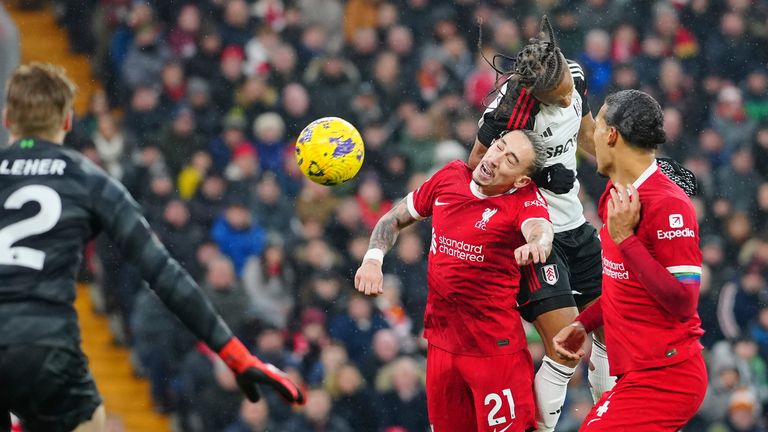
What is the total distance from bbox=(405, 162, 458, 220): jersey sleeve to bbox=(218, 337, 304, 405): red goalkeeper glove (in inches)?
78.8

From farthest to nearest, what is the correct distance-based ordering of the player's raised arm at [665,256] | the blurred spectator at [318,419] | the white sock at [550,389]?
the blurred spectator at [318,419] → the white sock at [550,389] → the player's raised arm at [665,256]

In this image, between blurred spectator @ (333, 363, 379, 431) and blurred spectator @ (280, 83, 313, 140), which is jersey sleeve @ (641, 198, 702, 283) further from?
blurred spectator @ (280, 83, 313, 140)

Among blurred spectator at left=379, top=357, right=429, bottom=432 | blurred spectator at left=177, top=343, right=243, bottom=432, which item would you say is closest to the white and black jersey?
blurred spectator at left=379, top=357, right=429, bottom=432

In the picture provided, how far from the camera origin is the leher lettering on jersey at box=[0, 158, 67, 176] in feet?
16.8

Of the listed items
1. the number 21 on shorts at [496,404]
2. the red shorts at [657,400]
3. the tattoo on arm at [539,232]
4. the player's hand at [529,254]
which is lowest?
the number 21 on shorts at [496,404]

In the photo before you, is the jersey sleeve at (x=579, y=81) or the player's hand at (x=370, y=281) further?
the jersey sleeve at (x=579, y=81)

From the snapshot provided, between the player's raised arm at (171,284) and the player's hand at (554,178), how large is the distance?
2.47 metres

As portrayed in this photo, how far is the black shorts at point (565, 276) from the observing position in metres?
6.96

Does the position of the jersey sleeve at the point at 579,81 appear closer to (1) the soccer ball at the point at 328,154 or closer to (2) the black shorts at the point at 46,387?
(1) the soccer ball at the point at 328,154

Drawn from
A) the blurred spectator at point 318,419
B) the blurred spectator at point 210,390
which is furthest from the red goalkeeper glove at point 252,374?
the blurred spectator at point 210,390

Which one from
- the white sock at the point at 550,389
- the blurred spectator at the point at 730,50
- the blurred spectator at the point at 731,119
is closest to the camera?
the white sock at the point at 550,389

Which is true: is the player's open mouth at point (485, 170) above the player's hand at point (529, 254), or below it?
above

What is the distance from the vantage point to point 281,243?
11.8 metres

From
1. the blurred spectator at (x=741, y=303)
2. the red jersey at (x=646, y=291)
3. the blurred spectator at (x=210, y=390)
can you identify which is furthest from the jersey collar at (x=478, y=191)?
the blurred spectator at (x=741, y=303)
